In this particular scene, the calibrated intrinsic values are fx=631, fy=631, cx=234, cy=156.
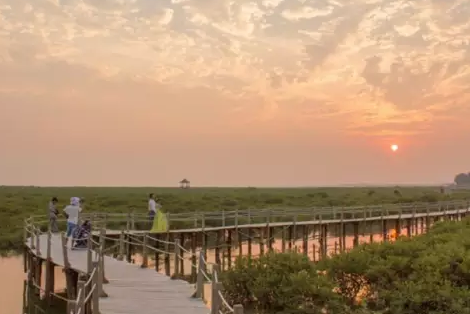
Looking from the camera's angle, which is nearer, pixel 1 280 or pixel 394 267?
pixel 394 267

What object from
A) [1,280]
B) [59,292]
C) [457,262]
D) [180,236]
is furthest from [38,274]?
[457,262]

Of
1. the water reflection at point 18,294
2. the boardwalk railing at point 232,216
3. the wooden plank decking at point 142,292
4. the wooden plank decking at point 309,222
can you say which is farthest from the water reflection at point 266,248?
the water reflection at point 18,294

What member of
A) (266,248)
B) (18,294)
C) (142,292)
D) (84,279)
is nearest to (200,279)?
(142,292)

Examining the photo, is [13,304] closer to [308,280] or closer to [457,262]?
[308,280]

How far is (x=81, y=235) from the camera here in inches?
834

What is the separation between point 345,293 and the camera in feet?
61.6

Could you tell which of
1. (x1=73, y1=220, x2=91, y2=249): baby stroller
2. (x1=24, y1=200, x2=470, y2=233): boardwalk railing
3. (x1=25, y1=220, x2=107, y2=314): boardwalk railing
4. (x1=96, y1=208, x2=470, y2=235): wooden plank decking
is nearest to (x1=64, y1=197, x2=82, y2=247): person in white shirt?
(x1=73, y1=220, x2=91, y2=249): baby stroller

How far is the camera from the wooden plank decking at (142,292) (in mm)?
12320

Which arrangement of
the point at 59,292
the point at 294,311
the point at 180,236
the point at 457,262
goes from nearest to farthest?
the point at 294,311
the point at 457,262
the point at 59,292
the point at 180,236

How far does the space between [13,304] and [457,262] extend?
14.5 metres

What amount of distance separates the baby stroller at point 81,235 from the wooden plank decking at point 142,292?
2.18 m

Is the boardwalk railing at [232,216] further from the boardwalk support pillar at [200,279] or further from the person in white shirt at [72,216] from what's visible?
the boardwalk support pillar at [200,279]

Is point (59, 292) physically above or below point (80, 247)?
below

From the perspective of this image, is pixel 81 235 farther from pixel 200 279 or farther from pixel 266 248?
pixel 266 248
